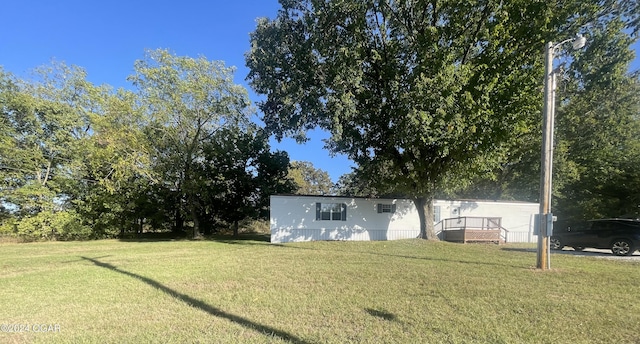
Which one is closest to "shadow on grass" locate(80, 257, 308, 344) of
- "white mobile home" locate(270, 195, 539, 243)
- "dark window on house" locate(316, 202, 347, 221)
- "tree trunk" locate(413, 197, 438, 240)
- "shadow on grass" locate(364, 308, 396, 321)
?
"shadow on grass" locate(364, 308, 396, 321)

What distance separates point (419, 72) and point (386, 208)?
346 inches

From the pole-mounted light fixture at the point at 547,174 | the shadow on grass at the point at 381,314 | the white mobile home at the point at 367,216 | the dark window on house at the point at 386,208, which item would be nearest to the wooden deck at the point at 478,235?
the white mobile home at the point at 367,216

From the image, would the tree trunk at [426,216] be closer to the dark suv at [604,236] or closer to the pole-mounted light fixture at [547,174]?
the dark suv at [604,236]

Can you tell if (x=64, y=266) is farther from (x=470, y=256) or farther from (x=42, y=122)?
(x=42, y=122)

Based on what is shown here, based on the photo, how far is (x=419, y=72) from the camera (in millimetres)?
13641

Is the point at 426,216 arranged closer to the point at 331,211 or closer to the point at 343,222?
the point at 343,222

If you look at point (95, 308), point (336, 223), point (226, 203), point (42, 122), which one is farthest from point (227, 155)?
point (95, 308)

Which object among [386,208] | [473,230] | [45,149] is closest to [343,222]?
[386,208]

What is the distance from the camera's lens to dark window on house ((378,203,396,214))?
785 inches

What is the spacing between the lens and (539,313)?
5.04 meters

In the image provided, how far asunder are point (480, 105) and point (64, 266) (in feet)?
49.1

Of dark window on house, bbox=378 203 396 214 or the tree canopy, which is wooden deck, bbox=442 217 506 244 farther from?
the tree canopy

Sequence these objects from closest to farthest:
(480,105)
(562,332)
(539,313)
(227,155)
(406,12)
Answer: (562,332) < (539,313) < (480,105) < (406,12) < (227,155)

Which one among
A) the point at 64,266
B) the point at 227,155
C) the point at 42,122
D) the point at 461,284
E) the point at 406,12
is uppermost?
the point at 406,12
